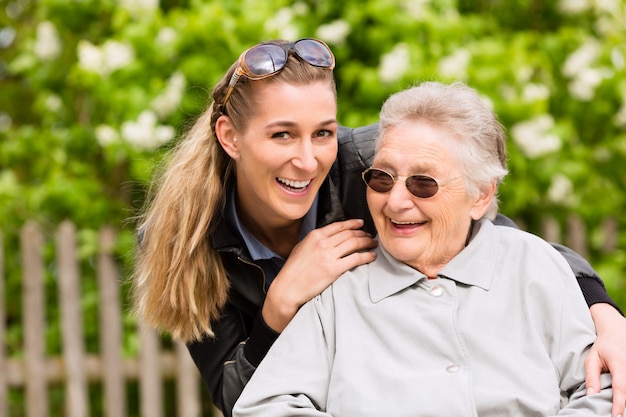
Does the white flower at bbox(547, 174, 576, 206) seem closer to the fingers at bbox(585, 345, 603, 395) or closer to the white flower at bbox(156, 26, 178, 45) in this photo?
the white flower at bbox(156, 26, 178, 45)

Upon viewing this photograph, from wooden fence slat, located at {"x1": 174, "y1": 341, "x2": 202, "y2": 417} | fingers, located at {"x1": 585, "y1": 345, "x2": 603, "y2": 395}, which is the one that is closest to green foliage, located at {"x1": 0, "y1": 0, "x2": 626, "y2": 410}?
wooden fence slat, located at {"x1": 174, "y1": 341, "x2": 202, "y2": 417}

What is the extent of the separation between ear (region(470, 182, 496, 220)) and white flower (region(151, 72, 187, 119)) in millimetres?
2516

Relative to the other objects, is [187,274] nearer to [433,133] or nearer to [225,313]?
[225,313]

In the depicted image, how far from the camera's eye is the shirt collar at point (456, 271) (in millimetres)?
2684

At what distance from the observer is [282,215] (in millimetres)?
2914

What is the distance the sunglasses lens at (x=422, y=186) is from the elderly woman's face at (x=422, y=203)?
0.02m

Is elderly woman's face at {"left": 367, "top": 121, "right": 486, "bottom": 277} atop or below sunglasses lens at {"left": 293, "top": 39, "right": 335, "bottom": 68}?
below

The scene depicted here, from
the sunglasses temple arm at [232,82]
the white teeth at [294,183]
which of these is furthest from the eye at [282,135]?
the sunglasses temple arm at [232,82]

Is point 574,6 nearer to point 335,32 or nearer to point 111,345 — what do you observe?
point 335,32

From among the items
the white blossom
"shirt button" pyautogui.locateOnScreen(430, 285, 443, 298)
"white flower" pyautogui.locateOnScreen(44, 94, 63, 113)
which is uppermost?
"white flower" pyautogui.locateOnScreen(44, 94, 63, 113)

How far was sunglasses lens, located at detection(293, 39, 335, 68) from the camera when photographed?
2.91m

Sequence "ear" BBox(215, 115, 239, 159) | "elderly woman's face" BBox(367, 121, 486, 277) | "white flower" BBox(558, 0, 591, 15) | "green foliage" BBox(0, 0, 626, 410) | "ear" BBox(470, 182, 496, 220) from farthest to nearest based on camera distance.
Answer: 1. "white flower" BBox(558, 0, 591, 15)
2. "green foliage" BBox(0, 0, 626, 410)
3. "ear" BBox(215, 115, 239, 159)
4. "ear" BBox(470, 182, 496, 220)
5. "elderly woman's face" BBox(367, 121, 486, 277)

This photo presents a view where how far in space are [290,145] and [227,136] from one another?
0.27m

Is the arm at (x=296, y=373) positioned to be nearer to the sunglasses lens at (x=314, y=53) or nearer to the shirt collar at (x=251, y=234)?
the shirt collar at (x=251, y=234)
